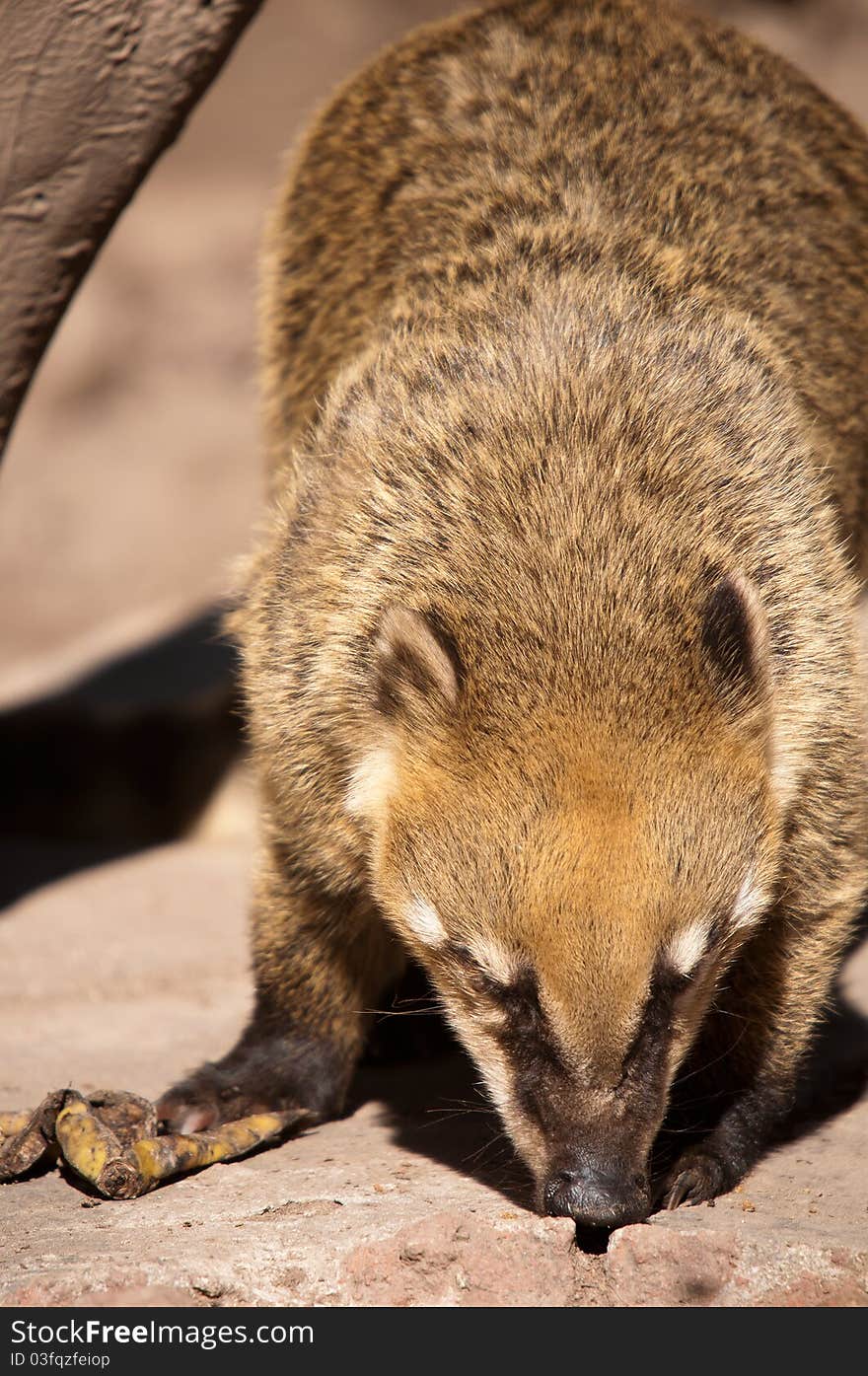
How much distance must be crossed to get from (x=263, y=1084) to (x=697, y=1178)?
1269mm

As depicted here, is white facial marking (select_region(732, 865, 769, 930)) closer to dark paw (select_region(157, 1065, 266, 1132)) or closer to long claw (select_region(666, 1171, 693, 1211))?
long claw (select_region(666, 1171, 693, 1211))

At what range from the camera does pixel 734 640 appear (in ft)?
11.8

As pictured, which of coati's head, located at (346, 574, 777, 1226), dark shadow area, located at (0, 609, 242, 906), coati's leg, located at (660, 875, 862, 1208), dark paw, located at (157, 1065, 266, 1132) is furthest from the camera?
dark shadow area, located at (0, 609, 242, 906)

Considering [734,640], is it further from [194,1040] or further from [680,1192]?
[194,1040]

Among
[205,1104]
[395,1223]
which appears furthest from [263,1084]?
[395,1223]

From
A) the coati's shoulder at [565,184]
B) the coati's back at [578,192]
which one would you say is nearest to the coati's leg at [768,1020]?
the coati's back at [578,192]

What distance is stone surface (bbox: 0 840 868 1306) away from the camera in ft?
11.1

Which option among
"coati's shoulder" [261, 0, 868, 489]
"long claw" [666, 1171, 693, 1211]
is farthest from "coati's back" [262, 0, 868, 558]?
"long claw" [666, 1171, 693, 1211]

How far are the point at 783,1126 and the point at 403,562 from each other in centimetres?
199

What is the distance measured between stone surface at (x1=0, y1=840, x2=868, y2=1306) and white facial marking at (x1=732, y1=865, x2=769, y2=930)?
70 cm

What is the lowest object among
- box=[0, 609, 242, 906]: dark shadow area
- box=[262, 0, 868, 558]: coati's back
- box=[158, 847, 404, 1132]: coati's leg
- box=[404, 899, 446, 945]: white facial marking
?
box=[0, 609, 242, 906]: dark shadow area

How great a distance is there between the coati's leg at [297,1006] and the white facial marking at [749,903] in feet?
3.69

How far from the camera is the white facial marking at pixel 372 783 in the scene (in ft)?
12.5

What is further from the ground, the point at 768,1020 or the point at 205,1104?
the point at 768,1020
